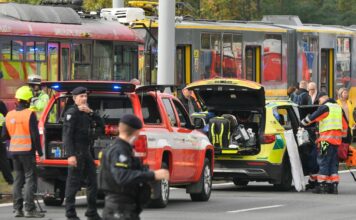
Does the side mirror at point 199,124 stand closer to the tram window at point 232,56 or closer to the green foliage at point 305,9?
the tram window at point 232,56

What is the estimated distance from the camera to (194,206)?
18969 millimetres

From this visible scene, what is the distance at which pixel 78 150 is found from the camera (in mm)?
15773

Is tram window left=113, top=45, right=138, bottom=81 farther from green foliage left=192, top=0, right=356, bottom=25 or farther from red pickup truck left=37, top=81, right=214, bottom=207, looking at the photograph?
green foliage left=192, top=0, right=356, bottom=25

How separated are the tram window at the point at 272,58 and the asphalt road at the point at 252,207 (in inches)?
583

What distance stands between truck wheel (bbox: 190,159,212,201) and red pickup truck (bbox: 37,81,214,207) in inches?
21.3

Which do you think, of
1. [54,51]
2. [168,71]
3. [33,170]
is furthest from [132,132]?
[54,51]

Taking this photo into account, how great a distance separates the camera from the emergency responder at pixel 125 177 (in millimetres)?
10109

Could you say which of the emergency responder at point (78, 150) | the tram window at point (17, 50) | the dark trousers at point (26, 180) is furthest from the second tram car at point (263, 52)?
the emergency responder at point (78, 150)

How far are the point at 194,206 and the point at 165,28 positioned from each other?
801cm

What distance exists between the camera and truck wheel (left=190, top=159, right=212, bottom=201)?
776 inches

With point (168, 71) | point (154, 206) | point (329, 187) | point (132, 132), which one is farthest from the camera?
point (168, 71)

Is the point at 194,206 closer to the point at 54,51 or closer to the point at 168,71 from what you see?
the point at 168,71

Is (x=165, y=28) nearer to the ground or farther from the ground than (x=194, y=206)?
farther from the ground

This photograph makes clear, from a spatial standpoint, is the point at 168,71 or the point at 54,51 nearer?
the point at 168,71
